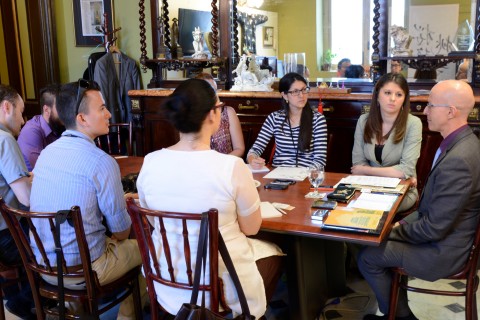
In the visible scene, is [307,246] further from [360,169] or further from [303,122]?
[303,122]

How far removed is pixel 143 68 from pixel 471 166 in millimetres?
3244

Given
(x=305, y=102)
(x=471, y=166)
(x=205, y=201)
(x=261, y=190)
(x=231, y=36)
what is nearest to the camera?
(x=205, y=201)

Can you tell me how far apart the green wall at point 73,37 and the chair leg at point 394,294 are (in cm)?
332

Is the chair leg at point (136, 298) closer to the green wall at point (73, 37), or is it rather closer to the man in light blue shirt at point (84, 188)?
the man in light blue shirt at point (84, 188)

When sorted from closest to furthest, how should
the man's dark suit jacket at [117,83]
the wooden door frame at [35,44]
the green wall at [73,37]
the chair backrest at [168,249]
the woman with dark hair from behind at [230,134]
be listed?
the chair backrest at [168,249]
the woman with dark hair from behind at [230,134]
the man's dark suit jacket at [117,83]
the green wall at [73,37]
the wooden door frame at [35,44]

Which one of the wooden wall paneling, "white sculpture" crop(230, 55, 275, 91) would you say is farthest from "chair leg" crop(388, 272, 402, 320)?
the wooden wall paneling

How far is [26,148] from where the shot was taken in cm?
288

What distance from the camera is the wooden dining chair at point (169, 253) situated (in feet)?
5.21

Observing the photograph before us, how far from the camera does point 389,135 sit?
9.20ft

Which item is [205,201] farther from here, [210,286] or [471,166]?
[471,166]

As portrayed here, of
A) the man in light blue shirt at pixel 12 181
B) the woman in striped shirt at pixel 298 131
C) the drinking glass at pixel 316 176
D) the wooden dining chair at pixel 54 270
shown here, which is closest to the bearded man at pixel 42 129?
the man in light blue shirt at pixel 12 181

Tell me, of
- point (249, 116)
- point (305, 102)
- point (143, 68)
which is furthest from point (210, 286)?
point (143, 68)

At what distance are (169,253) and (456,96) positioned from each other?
4.52 ft

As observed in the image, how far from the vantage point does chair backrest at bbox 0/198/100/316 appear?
181cm
